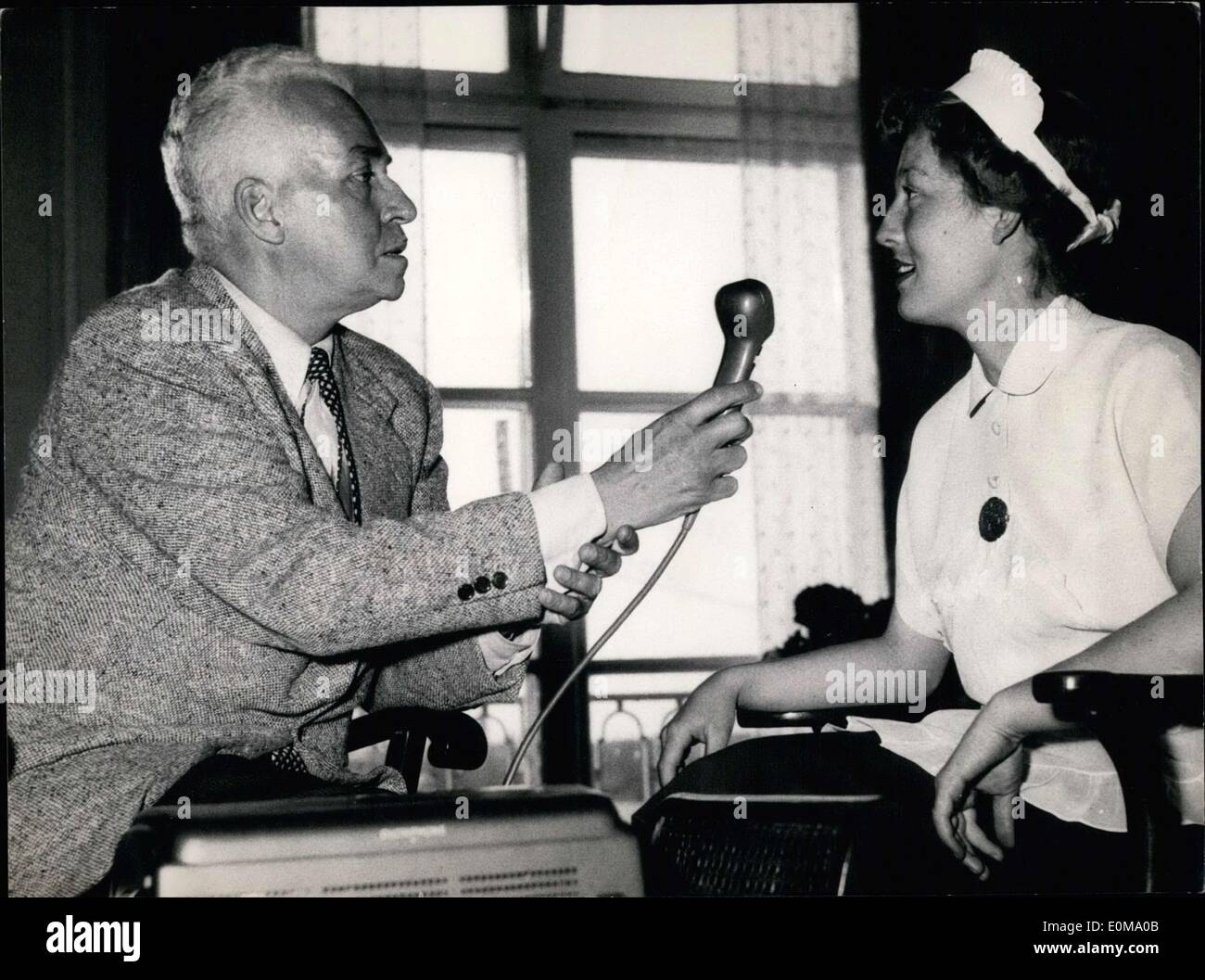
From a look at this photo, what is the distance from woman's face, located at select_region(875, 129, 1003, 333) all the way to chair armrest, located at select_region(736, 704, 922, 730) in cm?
51

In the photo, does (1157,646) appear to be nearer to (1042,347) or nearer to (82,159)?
(1042,347)

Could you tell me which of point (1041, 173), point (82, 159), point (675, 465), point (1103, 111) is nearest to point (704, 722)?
point (675, 465)

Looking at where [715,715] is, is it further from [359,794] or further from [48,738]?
[48,738]

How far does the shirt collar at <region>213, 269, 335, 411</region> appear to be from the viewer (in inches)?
69.2

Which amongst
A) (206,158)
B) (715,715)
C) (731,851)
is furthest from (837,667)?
(206,158)

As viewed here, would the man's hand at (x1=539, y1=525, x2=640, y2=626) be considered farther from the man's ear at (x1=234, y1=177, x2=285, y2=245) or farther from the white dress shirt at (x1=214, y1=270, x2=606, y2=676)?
the man's ear at (x1=234, y1=177, x2=285, y2=245)

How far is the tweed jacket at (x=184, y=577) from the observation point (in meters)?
1.47

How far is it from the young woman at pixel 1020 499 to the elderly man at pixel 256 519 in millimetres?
297

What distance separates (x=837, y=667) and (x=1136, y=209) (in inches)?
28.3

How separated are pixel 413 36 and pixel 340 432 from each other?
0.60 metres

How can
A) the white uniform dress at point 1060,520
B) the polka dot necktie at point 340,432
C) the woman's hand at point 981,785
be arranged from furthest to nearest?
the polka dot necktie at point 340,432 < the white uniform dress at point 1060,520 < the woman's hand at point 981,785

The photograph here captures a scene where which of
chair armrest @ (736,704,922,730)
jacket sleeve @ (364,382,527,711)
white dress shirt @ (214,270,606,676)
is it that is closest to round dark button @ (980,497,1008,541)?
chair armrest @ (736,704,922,730)

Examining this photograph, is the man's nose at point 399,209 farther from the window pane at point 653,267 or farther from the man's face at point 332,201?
the window pane at point 653,267

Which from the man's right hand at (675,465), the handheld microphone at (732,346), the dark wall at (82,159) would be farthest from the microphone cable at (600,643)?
the dark wall at (82,159)
